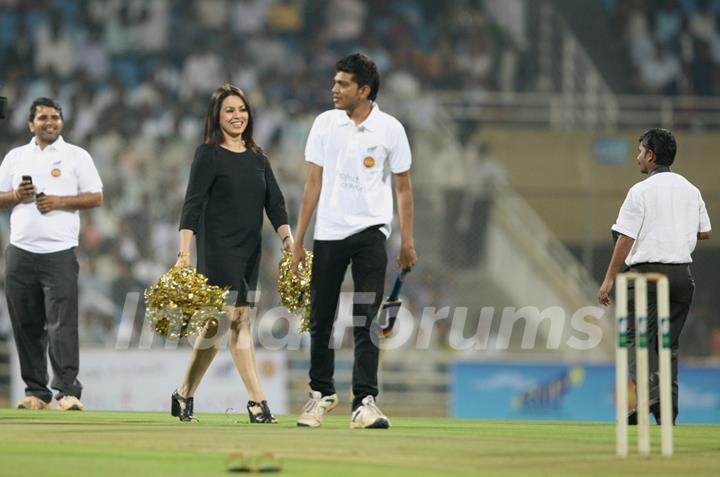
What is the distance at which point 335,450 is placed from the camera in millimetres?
7117

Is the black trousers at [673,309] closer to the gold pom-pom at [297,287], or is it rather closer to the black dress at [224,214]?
the gold pom-pom at [297,287]

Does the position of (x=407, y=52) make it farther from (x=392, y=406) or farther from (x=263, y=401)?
(x=263, y=401)

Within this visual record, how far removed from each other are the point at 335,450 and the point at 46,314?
5516 mm

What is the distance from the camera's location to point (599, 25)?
86.4 feet

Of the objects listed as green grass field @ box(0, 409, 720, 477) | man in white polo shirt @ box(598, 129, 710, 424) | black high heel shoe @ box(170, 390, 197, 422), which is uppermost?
man in white polo shirt @ box(598, 129, 710, 424)

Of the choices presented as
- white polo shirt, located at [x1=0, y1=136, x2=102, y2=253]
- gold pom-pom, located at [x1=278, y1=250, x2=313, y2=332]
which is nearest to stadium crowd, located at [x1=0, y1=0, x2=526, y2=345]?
white polo shirt, located at [x1=0, y1=136, x2=102, y2=253]

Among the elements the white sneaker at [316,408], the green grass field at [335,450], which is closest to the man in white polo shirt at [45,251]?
the green grass field at [335,450]

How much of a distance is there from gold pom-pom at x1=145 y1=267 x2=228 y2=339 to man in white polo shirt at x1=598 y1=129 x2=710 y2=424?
2.77 metres

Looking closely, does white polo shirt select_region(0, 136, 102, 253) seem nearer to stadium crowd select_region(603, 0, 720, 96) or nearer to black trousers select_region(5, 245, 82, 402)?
black trousers select_region(5, 245, 82, 402)

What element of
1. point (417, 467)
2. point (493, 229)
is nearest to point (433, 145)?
point (493, 229)

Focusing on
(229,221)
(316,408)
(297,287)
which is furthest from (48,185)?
(316,408)

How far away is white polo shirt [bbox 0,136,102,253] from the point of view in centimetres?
1185

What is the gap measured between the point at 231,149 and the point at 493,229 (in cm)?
1131

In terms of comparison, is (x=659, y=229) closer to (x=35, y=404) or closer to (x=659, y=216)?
(x=659, y=216)
